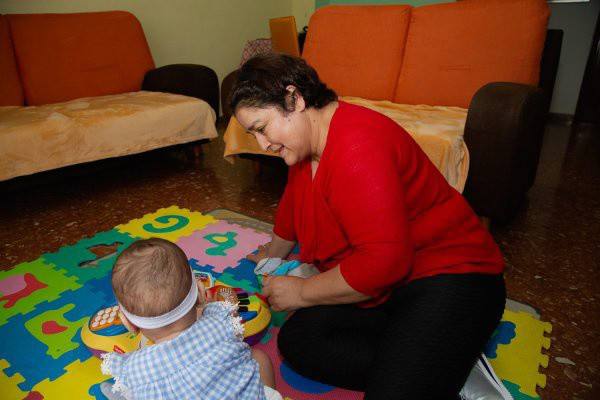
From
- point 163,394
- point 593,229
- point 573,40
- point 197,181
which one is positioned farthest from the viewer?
point 573,40

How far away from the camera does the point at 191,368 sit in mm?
674

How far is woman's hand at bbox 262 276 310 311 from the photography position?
91 centimetres

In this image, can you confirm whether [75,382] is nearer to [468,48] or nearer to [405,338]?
[405,338]

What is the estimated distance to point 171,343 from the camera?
685 millimetres

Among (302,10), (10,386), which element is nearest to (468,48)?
(10,386)

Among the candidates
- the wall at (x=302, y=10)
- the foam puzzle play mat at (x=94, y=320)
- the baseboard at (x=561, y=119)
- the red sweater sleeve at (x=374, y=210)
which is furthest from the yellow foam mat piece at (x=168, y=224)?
the baseboard at (x=561, y=119)

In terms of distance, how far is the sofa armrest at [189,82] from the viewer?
2539 mm

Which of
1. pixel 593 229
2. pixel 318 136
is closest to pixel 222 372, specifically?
pixel 318 136

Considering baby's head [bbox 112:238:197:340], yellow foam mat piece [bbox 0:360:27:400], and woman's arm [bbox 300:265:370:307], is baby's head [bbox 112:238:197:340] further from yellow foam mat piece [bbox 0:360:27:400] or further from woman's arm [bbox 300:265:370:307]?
yellow foam mat piece [bbox 0:360:27:400]

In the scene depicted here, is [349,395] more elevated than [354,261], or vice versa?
[354,261]

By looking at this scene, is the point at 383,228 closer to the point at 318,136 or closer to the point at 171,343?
the point at 318,136

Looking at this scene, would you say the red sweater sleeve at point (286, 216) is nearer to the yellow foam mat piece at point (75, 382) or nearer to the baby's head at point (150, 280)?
the baby's head at point (150, 280)

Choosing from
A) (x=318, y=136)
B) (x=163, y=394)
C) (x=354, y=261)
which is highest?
(x=318, y=136)

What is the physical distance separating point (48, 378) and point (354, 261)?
2.60 feet
